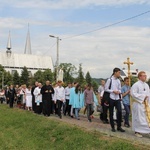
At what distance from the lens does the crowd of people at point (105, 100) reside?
955cm

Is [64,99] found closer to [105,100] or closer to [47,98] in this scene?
[47,98]

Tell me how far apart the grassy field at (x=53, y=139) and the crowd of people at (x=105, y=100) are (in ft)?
3.74

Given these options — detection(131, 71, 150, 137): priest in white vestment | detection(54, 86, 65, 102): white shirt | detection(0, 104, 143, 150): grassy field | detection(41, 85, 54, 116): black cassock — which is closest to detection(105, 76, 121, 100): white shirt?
detection(131, 71, 150, 137): priest in white vestment

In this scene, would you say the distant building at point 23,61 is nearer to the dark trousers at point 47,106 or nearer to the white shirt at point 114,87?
the dark trousers at point 47,106

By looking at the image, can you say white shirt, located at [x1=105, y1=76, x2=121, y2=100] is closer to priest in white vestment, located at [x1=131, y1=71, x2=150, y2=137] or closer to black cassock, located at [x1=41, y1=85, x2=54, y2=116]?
priest in white vestment, located at [x1=131, y1=71, x2=150, y2=137]

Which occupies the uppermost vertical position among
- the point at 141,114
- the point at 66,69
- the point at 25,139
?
the point at 66,69

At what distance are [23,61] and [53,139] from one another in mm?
138446

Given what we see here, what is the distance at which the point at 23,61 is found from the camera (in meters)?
147

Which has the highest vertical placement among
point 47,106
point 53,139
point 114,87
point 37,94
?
point 114,87

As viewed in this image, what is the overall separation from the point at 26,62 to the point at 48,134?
138m

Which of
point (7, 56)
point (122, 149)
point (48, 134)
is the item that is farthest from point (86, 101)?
point (7, 56)

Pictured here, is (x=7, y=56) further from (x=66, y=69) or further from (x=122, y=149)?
(x=122, y=149)

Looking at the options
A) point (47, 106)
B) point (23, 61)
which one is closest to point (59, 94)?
point (47, 106)

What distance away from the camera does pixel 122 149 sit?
7.55 meters
